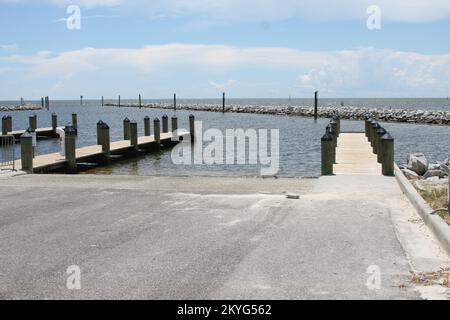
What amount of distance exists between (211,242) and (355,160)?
11369 mm

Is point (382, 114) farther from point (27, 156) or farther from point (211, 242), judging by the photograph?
point (211, 242)

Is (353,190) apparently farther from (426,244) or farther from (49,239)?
(49,239)

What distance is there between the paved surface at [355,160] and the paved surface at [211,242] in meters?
3.16

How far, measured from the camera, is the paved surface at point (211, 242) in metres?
5.22

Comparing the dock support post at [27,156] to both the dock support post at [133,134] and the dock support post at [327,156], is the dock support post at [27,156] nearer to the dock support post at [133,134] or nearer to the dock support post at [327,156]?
the dock support post at [327,156]

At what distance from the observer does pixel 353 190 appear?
11.0 metres

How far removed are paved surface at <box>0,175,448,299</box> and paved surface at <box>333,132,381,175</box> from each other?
3.16 m
